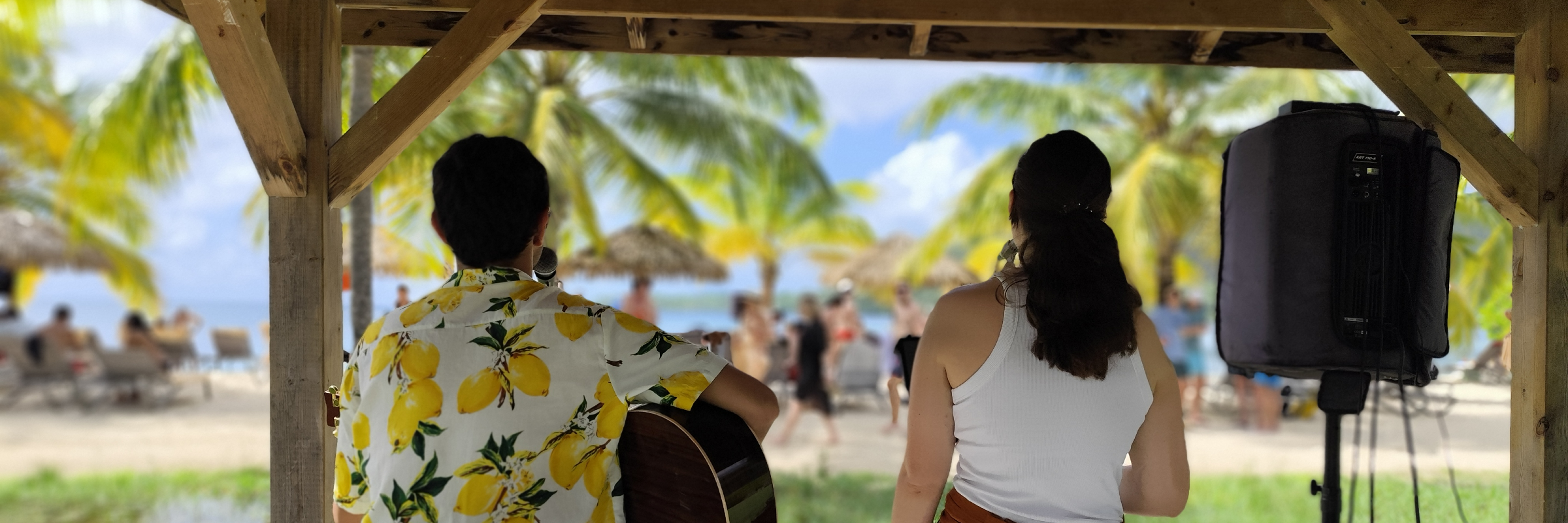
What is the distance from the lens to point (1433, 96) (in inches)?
107

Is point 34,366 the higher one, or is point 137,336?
point 137,336

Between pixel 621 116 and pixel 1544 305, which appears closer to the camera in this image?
pixel 1544 305

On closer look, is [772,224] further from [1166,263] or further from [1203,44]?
[1203,44]

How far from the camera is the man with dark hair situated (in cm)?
143

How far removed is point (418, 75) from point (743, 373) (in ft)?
4.84

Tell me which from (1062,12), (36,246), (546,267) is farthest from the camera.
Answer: (36,246)

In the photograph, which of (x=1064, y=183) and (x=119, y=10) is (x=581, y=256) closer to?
(x=119, y=10)

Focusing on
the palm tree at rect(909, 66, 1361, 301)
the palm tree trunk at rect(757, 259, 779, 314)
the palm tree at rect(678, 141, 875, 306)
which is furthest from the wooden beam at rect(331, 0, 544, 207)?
the palm tree trunk at rect(757, 259, 779, 314)

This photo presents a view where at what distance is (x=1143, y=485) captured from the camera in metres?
1.90

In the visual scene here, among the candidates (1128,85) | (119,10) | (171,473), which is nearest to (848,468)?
(171,473)

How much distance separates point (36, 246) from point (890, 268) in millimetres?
14900

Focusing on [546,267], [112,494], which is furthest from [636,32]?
[112,494]

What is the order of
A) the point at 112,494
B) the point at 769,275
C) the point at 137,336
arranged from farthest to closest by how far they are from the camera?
the point at 769,275
the point at 137,336
the point at 112,494

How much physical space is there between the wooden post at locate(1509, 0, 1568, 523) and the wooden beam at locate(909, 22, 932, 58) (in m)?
1.76
